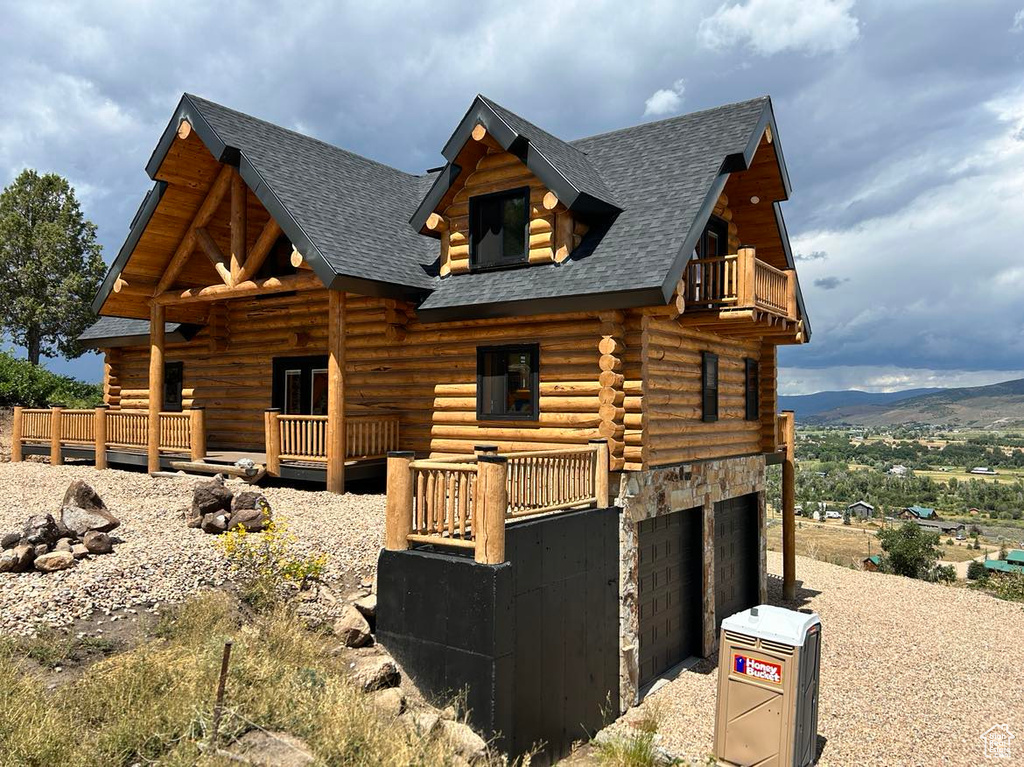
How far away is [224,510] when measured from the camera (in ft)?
42.0

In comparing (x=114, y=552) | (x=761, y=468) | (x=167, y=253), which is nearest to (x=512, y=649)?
(x=114, y=552)

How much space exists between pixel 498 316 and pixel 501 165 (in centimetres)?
340

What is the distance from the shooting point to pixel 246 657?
821 cm

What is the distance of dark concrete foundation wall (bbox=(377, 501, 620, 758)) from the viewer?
9.16 meters

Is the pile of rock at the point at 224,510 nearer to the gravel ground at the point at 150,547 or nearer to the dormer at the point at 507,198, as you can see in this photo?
the gravel ground at the point at 150,547

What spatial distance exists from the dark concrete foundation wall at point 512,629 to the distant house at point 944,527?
103029 millimetres

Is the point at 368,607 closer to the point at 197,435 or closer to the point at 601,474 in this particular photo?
the point at 601,474

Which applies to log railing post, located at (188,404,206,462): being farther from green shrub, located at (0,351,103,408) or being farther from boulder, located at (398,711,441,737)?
green shrub, located at (0,351,103,408)

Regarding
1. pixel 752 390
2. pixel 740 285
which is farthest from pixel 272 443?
pixel 752 390

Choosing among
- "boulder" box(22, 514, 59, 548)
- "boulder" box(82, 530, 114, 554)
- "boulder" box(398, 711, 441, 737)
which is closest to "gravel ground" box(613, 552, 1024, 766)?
"boulder" box(398, 711, 441, 737)

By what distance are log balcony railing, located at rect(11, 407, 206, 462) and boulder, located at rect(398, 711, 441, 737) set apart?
414 inches

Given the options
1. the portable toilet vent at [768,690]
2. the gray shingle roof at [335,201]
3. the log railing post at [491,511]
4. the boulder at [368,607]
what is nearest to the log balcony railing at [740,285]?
the gray shingle roof at [335,201]

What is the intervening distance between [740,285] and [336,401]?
8.28 metres

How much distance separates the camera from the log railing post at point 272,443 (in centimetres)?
1565
